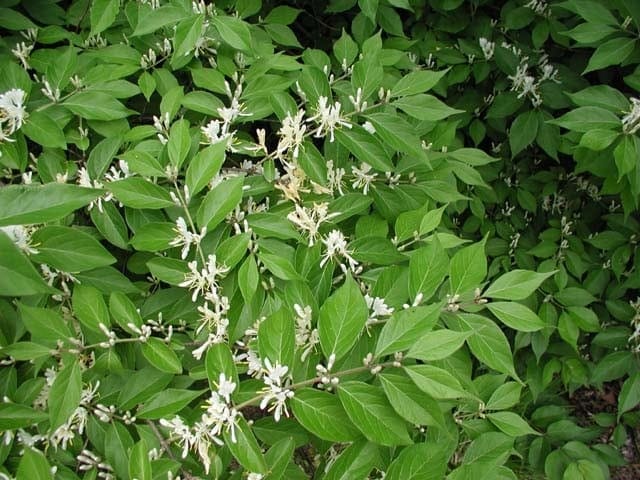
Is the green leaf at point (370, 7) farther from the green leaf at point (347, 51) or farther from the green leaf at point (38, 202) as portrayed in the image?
the green leaf at point (38, 202)

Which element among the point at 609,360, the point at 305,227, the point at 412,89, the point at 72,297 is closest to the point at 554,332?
the point at 609,360

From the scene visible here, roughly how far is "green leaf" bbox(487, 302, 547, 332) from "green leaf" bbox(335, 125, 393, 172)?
39cm

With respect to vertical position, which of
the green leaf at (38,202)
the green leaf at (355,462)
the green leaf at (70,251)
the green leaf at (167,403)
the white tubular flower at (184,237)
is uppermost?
the green leaf at (38,202)

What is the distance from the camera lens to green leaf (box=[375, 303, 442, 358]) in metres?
0.92

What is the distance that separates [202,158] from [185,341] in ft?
1.26

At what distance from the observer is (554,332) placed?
2396 mm

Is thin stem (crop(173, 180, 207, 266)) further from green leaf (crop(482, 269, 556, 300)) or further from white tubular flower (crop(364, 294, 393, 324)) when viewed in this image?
green leaf (crop(482, 269, 556, 300))

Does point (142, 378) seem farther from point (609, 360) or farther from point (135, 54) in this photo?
point (609, 360)

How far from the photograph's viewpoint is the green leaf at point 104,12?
1.44m

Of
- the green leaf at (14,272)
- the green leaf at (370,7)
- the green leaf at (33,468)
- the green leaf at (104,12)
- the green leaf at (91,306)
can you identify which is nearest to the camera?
the green leaf at (14,272)

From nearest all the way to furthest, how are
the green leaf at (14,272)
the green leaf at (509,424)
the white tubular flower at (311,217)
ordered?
the green leaf at (14,272)
the white tubular flower at (311,217)
the green leaf at (509,424)

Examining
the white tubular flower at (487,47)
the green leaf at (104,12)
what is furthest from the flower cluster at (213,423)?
the white tubular flower at (487,47)

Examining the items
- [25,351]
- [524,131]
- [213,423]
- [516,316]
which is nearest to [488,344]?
[516,316]

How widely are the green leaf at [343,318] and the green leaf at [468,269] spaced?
0.28 m
